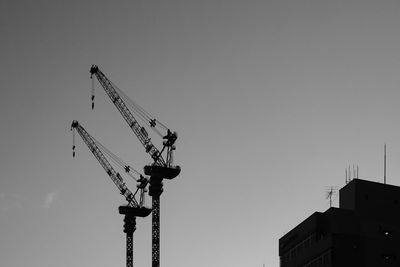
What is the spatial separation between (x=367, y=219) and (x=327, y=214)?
8421 mm

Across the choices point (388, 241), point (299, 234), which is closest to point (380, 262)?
point (388, 241)

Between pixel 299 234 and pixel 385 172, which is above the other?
pixel 385 172

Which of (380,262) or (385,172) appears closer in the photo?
(380,262)

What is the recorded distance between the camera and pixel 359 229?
178 meters

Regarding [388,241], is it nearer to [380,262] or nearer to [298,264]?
[380,262]

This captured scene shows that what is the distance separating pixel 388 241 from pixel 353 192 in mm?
12519

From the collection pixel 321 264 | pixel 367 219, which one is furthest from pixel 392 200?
pixel 321 264

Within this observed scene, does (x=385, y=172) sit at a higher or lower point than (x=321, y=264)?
higher

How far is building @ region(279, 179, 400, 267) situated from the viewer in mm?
177375

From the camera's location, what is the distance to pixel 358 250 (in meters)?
178

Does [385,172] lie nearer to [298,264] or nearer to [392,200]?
[392,200]

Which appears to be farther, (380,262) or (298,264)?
(298,264)

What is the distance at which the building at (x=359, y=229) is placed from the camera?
177 meters

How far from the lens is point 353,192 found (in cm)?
18200
